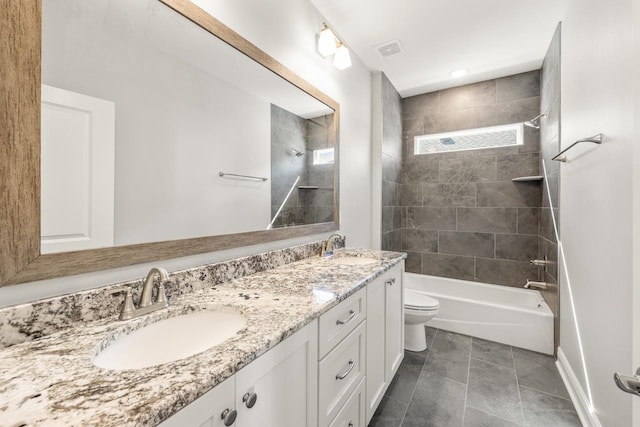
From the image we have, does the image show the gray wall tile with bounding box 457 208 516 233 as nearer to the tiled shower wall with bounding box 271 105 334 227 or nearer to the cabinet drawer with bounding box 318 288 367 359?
the tiled shower wall with bounding box 271 105 334 227

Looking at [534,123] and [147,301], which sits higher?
[534,123]

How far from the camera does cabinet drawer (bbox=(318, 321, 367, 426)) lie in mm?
961

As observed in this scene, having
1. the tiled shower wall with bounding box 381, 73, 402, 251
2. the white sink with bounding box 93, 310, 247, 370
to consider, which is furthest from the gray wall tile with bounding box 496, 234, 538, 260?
the white sink with bounding box 93, 310, 247, 370

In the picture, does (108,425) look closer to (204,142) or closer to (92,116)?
(92,116)

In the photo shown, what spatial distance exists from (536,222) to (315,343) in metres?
2.86

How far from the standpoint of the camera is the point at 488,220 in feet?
9.55

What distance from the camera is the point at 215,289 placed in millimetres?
1087

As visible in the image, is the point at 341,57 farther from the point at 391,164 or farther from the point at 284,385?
the point at 284,385

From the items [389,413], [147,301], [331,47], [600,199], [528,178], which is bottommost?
[389,413]

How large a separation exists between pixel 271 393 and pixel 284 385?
6 centimetres

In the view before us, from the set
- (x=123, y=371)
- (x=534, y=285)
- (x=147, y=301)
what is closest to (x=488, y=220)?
(x=534, y=285)

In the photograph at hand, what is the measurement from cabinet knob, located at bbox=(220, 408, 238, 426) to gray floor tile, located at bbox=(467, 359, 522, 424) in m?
1.65

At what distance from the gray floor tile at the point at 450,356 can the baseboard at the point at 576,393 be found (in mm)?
571

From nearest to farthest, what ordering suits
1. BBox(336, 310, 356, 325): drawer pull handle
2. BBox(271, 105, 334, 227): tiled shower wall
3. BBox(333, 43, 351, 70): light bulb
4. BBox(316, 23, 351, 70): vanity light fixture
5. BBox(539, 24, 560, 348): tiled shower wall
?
BBox(336, 310, 356, 325): drawer pull handle, BBox(271, 105, 334, 227): tiled shower wall, BBox(316, 23, 351, 70): vanity light fixture, BBox(333, 43, 351, 70): light bulb, BBox(539, 24, 560, 348): tiled shower wall
